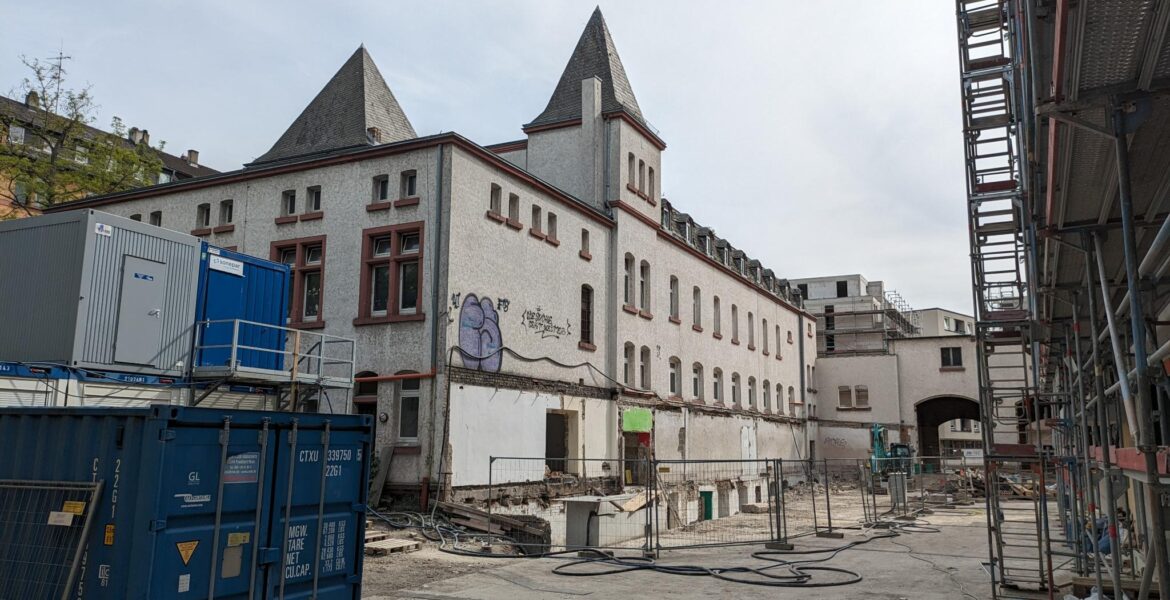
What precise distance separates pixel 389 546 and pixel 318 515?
27.6ft

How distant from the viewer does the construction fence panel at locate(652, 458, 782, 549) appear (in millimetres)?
20906

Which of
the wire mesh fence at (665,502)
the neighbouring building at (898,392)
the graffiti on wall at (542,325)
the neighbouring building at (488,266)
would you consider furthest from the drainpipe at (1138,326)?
the neighbouring building at (898,392)

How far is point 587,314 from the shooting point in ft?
94.0

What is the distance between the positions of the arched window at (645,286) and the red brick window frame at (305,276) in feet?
41.9

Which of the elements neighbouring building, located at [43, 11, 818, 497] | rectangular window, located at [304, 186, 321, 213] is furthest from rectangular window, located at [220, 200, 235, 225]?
rectangular window, located at [304, 186, 321, 213]

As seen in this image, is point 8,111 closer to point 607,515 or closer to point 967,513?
point 607,515

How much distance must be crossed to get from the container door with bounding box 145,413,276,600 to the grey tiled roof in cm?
2474

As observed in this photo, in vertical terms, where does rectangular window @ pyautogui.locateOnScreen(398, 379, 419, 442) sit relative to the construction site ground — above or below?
above

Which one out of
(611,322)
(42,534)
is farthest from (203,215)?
(42,534)

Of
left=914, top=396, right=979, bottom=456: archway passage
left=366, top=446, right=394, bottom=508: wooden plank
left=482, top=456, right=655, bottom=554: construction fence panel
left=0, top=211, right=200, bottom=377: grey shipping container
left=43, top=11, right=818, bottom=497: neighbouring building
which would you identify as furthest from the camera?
left=914, top=396, right=979, bottom=456: archway passage

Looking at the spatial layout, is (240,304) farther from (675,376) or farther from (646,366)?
(675,376)

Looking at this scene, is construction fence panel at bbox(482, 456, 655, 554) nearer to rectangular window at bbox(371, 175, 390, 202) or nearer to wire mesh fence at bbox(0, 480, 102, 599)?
rectangular window at bbox(371, 175, 390, 202)

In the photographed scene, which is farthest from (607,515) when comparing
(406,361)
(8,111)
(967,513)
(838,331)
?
(838,331)

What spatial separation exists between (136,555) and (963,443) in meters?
71.1
